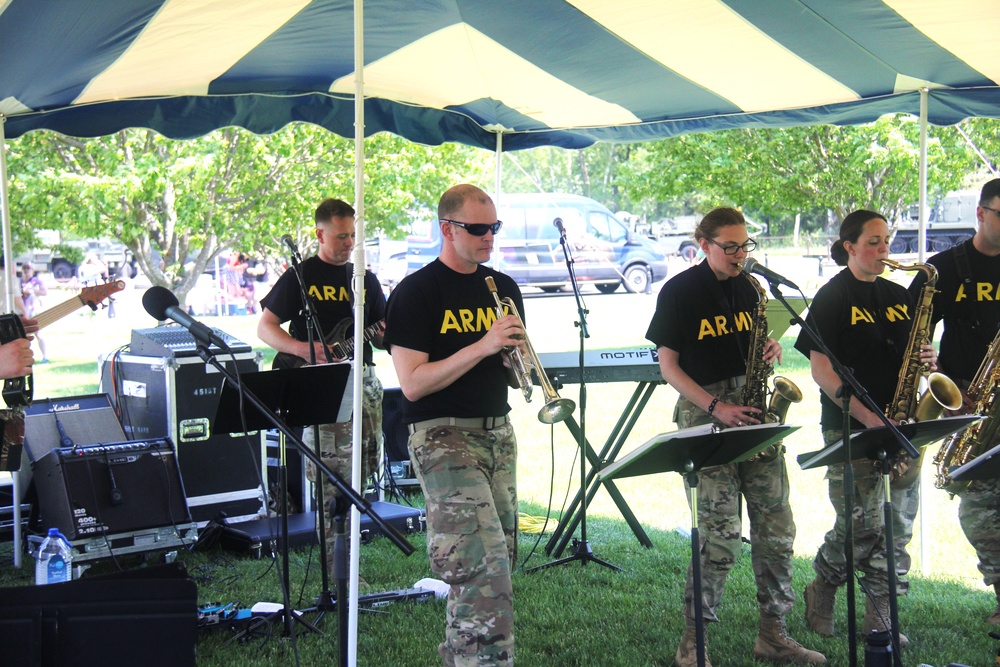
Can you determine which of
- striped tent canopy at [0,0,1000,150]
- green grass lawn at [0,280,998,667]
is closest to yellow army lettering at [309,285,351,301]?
striped tent canopy at [0,0,1000,150]

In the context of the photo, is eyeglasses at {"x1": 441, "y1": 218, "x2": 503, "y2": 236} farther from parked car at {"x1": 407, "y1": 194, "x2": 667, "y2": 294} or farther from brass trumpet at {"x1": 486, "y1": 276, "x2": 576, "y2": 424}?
parked car at {"x1": 407, "y1": 194, "x2": 667, "y2": 294}

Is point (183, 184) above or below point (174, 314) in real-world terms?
above

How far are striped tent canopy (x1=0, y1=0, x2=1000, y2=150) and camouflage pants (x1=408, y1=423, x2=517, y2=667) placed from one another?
2.60 metres

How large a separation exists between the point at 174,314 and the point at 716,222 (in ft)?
8.09

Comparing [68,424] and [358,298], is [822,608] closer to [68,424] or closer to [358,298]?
[358,298]

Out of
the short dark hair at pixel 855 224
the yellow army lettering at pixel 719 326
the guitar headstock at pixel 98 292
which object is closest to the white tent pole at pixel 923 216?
the short dark hair at pixel 855 224

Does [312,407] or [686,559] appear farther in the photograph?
[686,559]

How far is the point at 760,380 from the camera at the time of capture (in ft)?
14.9

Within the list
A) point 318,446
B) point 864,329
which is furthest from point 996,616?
point 318,446

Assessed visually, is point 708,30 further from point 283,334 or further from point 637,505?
point 637,505

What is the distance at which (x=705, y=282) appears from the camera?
14.9 ft

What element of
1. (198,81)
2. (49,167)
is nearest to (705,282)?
(198,81)

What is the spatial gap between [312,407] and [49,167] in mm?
9165

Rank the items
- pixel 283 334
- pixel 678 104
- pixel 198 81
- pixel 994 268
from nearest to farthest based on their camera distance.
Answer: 1. pixel 994 268
2. pixel 283 334
3. pixel 198 81
4. pixel 678 104
